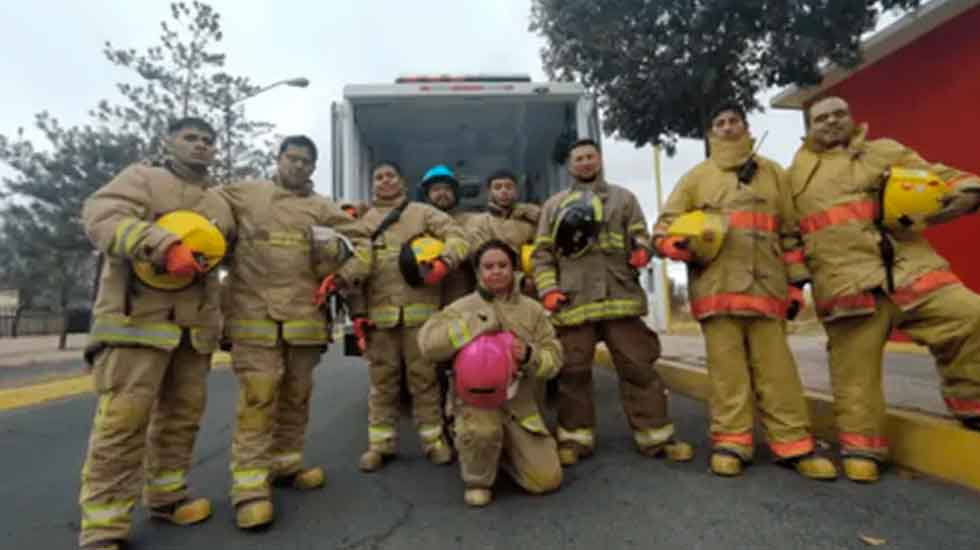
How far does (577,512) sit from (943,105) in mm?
6771

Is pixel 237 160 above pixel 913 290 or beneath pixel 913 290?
above

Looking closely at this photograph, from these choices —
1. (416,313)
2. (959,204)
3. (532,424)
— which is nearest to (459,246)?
(416,313)

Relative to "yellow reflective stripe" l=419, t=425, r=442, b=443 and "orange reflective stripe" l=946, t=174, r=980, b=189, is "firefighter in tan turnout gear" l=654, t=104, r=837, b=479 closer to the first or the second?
"orange reflective stripe" l=946, t=174, r=980, b=189

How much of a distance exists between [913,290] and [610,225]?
4.97ft

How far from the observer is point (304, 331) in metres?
2.95

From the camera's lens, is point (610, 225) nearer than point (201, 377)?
No

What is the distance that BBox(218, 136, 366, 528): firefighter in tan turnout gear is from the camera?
110 inches

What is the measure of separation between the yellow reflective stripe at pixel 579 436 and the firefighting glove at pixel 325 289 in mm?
1558

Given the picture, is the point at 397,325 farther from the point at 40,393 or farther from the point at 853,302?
the point at 40,393

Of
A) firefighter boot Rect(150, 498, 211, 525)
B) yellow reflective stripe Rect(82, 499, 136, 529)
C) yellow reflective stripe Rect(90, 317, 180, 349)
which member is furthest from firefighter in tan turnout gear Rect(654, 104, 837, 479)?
yellow reflective stripe Rect(82, 499, 136, 529)

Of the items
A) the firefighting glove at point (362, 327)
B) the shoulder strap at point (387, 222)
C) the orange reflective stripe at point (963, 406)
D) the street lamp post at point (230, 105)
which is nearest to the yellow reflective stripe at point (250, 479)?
the firefighting glove at point (362, 327)

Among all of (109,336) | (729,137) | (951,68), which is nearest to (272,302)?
(109,336)

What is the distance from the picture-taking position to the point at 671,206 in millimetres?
3281

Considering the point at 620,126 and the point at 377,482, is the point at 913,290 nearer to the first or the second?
the point at 377,482
